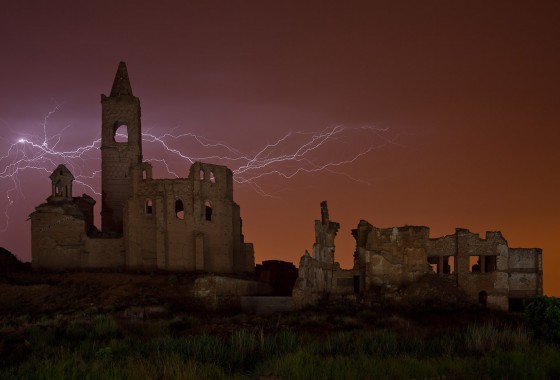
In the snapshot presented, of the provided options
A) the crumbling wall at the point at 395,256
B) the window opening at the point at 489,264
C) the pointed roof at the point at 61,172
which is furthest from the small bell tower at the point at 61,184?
the window opening at the point at 489,264

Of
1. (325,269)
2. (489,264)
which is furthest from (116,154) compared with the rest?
(489,264)

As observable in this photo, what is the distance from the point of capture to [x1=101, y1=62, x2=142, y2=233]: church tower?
155 feet

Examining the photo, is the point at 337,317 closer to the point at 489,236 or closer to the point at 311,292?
the point at 311,292

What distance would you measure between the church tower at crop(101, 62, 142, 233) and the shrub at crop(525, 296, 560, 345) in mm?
32743

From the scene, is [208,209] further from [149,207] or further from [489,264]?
[489,264]

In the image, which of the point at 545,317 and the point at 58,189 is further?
the point at 58,189

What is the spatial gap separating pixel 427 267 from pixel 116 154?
2634cm

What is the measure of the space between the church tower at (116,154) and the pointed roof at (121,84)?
0.56 meters

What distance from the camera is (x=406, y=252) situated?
107 ft

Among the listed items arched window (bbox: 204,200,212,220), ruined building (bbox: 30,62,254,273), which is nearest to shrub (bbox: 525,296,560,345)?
ruined building (bbox: 30,62,254,273)

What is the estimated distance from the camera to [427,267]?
32.7 metres

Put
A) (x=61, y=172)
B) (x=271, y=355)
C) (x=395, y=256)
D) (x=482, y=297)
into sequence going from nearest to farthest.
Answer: (x=271, y=355) → (x=395, y=256) → (x=482, y=297) → (x=61, y=172)

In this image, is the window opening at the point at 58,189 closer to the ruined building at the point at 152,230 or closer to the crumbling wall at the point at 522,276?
the ruined building at the point at 152,230

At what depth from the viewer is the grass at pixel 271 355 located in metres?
13.9
